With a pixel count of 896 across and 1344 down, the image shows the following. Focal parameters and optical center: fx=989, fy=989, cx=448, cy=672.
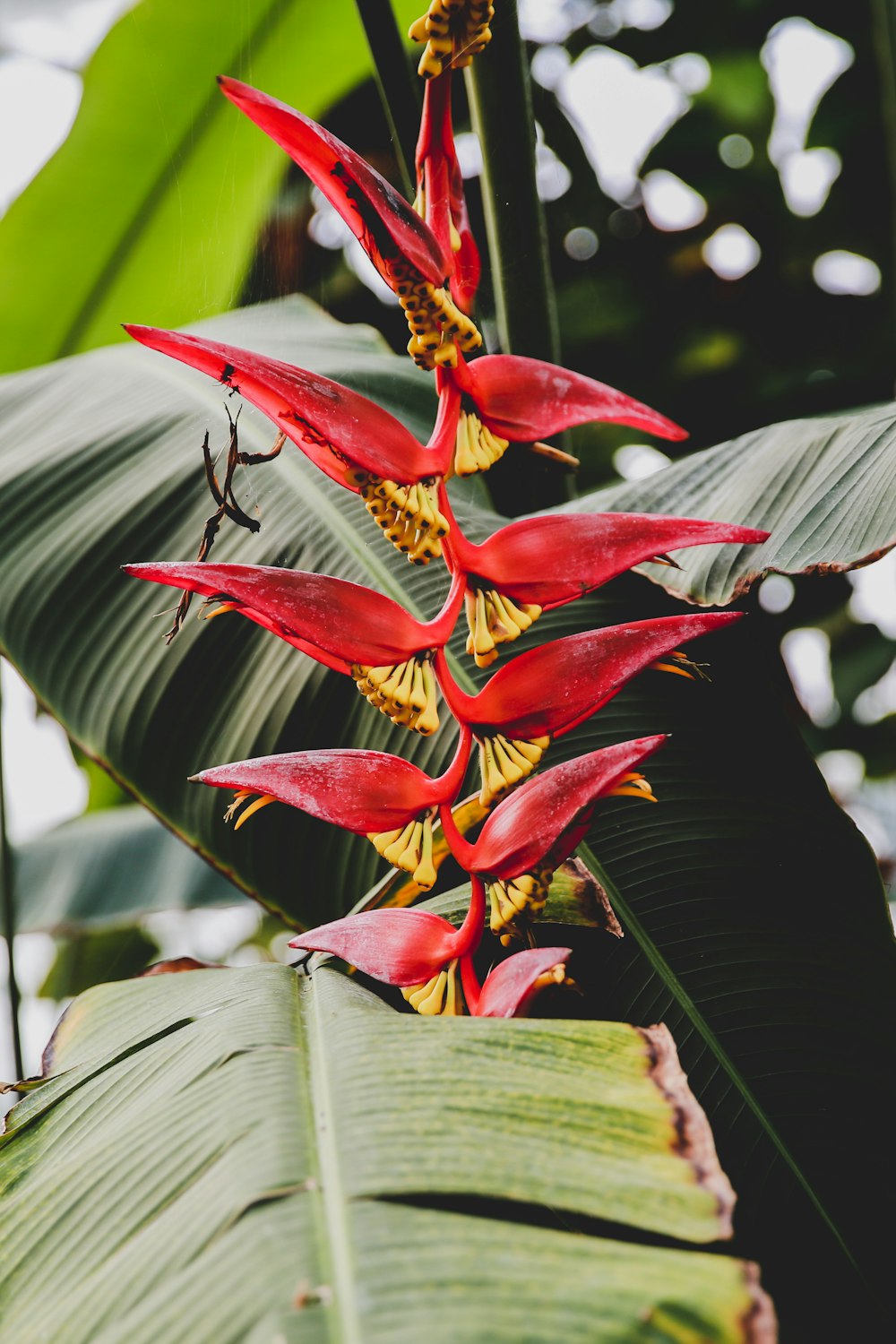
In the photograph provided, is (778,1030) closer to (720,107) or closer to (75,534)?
(75,534)

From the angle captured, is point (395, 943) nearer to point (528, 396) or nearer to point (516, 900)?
point (516, 900)

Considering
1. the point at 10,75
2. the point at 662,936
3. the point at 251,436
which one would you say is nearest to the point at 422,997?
the point at 662,936

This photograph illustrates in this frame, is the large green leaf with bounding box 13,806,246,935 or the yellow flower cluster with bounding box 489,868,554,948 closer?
the yellow flower cluster with bounding box 489,868,554,948

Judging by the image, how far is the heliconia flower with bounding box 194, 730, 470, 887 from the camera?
0.33 meters

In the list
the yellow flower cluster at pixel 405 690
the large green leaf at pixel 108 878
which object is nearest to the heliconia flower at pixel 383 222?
the yellow flower cluster at pixel 405 690

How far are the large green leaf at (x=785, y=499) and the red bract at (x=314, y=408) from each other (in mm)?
166

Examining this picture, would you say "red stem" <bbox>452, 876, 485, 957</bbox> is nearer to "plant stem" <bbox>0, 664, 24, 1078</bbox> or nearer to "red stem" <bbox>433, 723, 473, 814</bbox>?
"red stem" <bbox>433, 723, 473, 814</bbox>

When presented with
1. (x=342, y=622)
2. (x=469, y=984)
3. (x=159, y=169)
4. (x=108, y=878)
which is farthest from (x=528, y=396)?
(x=108, y=878)

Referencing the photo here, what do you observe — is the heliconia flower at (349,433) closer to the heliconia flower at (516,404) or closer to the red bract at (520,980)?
the heliconia flower at (516,404)

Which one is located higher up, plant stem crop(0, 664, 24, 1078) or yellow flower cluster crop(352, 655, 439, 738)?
yellow flower cluster crop(352, 655, 439, 738)

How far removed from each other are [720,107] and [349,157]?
1.48 m

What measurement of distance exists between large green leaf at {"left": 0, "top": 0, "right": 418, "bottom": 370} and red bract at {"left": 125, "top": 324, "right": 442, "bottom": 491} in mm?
515

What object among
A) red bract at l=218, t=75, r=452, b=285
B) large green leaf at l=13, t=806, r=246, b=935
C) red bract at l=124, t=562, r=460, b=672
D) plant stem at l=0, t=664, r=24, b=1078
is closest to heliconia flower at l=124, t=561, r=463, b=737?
red bract at l=124, t=562, r=460, b=672

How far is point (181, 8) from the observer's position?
907 mm
